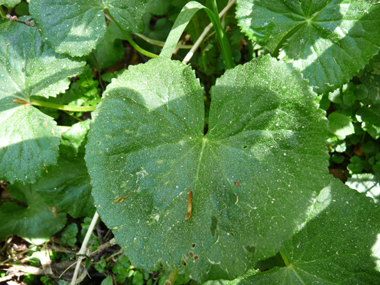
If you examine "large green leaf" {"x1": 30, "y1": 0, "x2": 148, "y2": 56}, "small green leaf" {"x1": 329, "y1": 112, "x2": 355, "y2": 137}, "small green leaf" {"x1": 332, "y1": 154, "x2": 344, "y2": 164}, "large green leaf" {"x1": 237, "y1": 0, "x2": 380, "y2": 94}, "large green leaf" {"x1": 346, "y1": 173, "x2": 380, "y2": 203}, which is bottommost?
"large green leaf" {"x1": 346, "y1": 173, "x2": 380, "y2": 203}

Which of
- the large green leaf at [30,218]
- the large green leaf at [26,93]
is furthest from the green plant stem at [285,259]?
the large green leaf at [30,218]

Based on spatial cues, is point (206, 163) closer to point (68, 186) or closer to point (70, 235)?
point (68, 186)

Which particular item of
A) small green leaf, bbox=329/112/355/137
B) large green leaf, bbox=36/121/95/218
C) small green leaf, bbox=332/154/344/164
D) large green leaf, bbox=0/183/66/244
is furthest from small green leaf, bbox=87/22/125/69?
small green leaf, bbox=332/154/344/164

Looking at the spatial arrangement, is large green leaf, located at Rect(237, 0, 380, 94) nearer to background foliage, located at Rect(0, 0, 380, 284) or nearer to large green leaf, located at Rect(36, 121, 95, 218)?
background foliage, located at Rect(0, 0, 380, 284)

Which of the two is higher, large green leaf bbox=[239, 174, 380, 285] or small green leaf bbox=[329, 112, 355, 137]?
small green leaf bbox=[329, 112, 355, 137]

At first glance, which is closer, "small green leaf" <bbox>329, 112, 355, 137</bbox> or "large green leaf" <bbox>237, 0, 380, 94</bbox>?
"large green leaf" <bbox>237, 0, 380, 94</bbox>

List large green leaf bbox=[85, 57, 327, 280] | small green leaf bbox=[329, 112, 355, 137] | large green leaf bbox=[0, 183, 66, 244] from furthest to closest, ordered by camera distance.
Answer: large green leaf bbox=[0, 183, 66, 244] → small green leaf bbox=[329, 112, 355, 137] → large green leaf bbox=[85, 57, 327, 280]

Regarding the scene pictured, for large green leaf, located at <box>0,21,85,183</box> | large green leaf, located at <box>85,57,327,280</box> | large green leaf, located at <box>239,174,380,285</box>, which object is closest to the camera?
large green leaf, located at <box>85,57,327,280</box>
